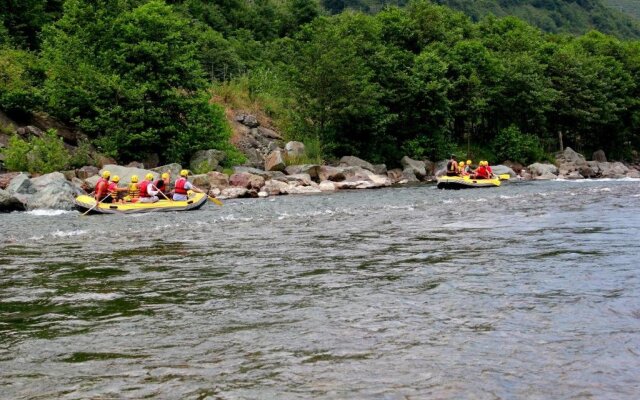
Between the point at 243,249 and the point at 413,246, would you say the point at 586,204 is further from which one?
the point at 243,249

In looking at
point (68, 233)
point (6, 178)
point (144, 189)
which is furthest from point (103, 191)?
point (6, 178)

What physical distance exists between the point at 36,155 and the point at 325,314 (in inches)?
914

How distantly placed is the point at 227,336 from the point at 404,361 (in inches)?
76.6

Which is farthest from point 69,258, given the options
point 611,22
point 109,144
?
point 611,22

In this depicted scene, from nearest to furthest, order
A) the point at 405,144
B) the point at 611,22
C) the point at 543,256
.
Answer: the point at 543,256
the point at 405,144
the point at 611,22

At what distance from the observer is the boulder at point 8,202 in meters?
20.5

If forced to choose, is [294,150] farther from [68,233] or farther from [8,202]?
[68,233]

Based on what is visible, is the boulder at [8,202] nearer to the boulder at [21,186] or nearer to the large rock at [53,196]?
the large rock at [53,196]

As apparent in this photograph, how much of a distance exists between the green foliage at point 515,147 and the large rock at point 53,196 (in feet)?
113

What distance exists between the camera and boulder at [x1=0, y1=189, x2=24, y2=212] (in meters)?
20.5

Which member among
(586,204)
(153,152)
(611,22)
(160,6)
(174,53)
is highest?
(611,22)

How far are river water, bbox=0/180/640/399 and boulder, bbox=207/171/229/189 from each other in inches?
485

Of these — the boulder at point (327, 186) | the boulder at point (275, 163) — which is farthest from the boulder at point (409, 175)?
the boulder at point (275, 163)

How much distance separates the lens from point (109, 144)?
29531 millimetres
